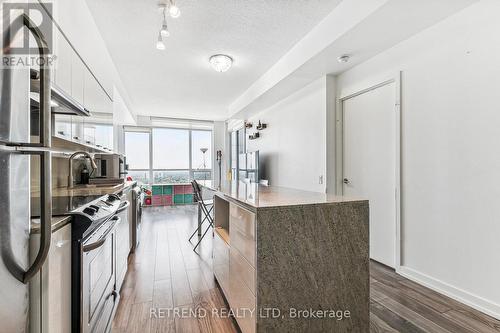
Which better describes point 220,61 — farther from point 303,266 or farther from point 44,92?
point 303,266

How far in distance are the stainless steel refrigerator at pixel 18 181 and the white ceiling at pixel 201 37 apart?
→ 1.86 m

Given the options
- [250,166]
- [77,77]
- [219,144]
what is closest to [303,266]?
[77,77]

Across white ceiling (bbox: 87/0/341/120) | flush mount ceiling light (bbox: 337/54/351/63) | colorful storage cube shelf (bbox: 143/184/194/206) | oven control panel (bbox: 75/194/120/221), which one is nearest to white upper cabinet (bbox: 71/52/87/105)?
white ceiling (bbox: 87/0/341/120)

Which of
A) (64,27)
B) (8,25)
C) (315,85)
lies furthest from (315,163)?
(8,25)

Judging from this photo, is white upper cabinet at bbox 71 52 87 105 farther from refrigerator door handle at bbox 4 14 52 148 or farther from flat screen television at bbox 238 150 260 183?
flat screen television at bbox 238 150 260 183

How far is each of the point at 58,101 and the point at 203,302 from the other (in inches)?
72.8

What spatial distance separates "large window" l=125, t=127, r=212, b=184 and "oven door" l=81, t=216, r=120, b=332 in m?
5.83

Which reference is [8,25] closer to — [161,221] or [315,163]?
[315,163]

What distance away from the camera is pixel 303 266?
1348 millimetres

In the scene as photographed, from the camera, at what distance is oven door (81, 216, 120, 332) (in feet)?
3.96

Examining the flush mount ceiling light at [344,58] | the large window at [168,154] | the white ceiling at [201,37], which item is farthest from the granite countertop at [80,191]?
the large window at [168,154]

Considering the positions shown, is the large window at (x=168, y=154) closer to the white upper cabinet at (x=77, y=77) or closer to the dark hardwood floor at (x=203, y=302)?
the dark hardwood floor at (x=203, y=302)

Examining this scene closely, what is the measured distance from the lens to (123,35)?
2783 mm

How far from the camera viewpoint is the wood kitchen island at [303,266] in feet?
4.24
